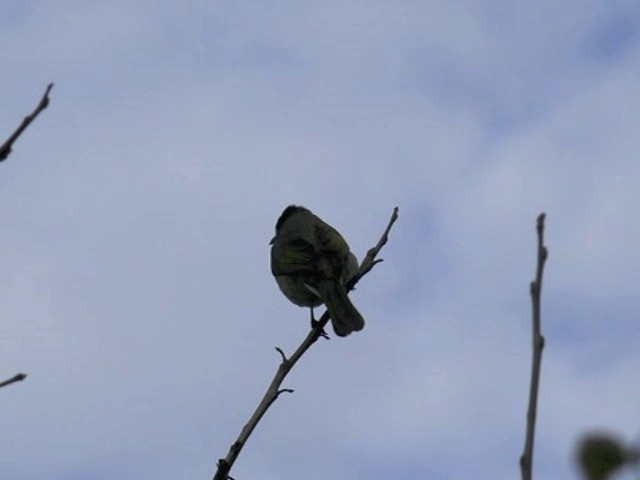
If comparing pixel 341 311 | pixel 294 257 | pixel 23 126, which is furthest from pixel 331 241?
pixel 23 126

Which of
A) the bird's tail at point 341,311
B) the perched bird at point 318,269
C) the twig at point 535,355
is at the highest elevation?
the perched bird at point 318,269

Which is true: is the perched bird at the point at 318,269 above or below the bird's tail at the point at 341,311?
above

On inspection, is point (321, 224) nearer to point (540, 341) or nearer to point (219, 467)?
point (219, 467)

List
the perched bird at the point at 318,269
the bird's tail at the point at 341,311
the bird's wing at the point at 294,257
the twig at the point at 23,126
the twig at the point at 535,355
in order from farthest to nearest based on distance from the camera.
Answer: the bird's wing at the point at 294,257
the perched bird at the point at 318,269
the bird's tail at the point at 341,311
the twig at the point at 23,126
the twig at the point at 535,355

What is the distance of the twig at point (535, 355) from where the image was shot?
1.34 metres

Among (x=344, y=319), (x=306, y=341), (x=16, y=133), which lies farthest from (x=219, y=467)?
(x=344, y=319)

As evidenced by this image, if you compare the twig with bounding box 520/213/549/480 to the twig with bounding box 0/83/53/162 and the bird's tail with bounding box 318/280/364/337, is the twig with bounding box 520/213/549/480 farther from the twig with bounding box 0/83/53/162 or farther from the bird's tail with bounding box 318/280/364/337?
the bird's tail with bounding box 318/280/364/337

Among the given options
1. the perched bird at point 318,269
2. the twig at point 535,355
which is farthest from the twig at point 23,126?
the perched bird at point 318,269

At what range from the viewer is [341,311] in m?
8.86

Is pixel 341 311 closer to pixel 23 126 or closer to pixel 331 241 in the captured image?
pixel 331 241

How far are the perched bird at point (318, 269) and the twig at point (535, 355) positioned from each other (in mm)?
7189

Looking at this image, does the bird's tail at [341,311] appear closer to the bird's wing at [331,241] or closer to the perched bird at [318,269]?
the perched bird at [318,269]

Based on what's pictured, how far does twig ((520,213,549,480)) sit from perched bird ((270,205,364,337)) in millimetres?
7189

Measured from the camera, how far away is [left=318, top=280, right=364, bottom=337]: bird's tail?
8672 millimetres
